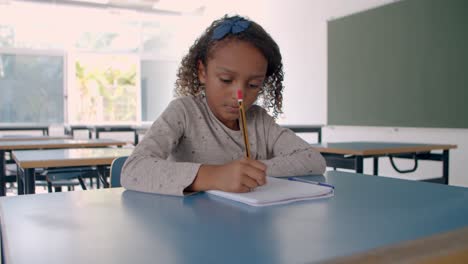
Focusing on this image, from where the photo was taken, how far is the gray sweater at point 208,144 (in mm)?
993

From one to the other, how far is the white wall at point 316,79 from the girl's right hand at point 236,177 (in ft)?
11.0

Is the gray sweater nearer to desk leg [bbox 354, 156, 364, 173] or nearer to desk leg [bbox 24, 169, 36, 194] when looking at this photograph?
desk leg [bbox 24, 169, 36, 194]

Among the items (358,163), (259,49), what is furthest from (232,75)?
(358,163)

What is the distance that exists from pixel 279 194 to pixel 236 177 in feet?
0.27

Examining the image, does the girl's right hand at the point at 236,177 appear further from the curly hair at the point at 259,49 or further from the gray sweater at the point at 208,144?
the curly hair at the point at 259,49

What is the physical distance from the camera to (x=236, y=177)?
77 cm

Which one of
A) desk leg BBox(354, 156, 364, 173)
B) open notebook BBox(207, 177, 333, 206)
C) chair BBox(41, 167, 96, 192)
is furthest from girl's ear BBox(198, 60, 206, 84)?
desk leg BBox(354, 156, 364, 173)

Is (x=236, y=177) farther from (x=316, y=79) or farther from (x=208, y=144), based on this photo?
(x=316, y=79)

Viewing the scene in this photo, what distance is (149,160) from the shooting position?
90cm

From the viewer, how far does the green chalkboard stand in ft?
11.8

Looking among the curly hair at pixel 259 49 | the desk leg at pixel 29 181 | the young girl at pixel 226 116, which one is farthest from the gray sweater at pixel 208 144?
the desk leg at pixel 29 181

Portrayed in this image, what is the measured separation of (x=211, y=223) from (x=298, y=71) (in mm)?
5011

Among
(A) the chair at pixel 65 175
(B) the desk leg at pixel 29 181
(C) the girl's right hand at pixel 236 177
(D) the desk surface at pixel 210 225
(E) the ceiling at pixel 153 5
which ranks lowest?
(A) the chair at pixel 65 175

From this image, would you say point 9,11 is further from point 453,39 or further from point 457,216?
point 457,216
